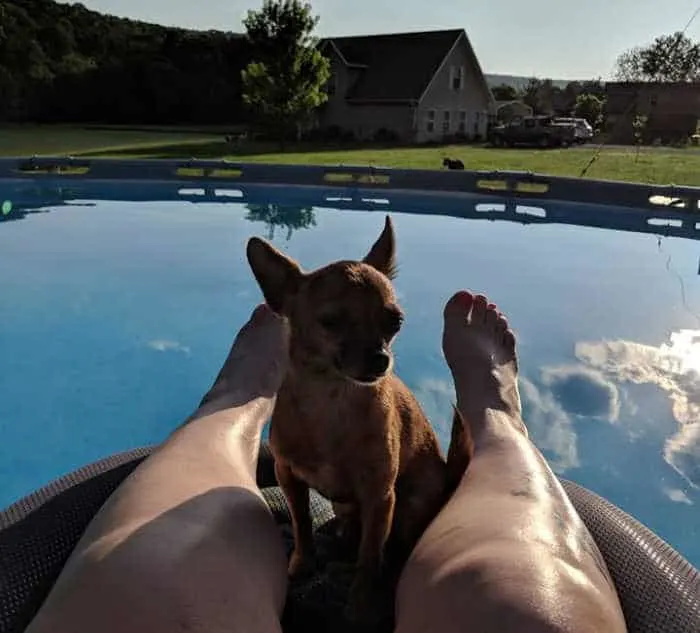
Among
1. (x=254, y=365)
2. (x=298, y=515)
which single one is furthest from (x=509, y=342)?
(x=298, y=515)

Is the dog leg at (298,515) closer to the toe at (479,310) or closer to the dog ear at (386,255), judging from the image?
the dog ear at (386,255)

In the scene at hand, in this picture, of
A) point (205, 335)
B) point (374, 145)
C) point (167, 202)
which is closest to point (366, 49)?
point (374, 145)

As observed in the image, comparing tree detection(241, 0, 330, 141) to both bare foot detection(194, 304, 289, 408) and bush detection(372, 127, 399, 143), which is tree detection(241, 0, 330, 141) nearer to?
bush detection(372, 127, 399, 143)

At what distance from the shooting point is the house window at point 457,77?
94.6 feet

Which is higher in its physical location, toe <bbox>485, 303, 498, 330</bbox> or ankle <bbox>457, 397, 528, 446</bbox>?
toe <bbox>485, 303, 498, 330</bbox>

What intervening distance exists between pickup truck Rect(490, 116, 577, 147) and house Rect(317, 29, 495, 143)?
3.61 metres

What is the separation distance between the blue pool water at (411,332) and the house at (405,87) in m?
18.1

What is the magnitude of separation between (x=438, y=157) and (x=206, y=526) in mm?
18952

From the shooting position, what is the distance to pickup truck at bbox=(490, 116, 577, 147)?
2473 centimetres

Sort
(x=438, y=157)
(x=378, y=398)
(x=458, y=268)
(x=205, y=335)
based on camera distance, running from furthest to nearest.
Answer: (x=438, y=157) → (x=458, y=268) → (x=205, y=335) → (x=378, y=398)

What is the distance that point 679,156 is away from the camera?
2047cm

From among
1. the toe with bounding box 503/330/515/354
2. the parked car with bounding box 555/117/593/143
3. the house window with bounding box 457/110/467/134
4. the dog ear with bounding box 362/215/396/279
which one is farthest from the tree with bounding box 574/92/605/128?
the dog ear with bounding box 362/215/396/279

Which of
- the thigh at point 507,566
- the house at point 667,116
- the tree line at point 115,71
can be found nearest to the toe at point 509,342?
the thigh at point 507,566

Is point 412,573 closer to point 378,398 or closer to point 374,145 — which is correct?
point 378,398
